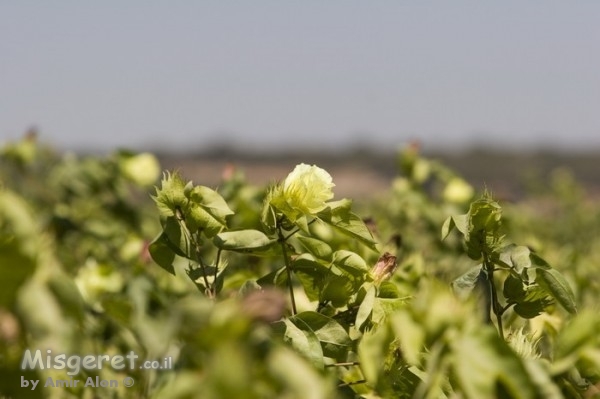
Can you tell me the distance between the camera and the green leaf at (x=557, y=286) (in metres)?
1.37

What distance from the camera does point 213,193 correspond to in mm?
1363

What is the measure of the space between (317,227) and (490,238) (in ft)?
3.49

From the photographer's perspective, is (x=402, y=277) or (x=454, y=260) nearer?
(x=402, y=277)

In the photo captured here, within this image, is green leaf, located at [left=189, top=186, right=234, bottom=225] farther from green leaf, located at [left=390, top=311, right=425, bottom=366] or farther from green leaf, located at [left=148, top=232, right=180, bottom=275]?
green leaf, located at [left=390, top=311, right=425, bottom=366]

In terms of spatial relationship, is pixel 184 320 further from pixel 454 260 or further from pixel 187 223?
pixel 454 260

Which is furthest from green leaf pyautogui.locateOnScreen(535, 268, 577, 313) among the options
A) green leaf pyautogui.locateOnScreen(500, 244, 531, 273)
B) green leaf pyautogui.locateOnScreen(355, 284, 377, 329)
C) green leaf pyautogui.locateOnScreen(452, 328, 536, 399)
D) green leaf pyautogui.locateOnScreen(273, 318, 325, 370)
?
green leaf pyautogui.locateOnScreen(452, 328, 536, 399)

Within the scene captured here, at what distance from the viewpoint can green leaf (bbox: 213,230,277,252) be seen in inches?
54.6

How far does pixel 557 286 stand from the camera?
1.39m

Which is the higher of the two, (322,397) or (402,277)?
(322,397)

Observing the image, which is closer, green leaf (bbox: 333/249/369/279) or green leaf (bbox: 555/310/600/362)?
green leaf (bbox: 555/310/600/362)

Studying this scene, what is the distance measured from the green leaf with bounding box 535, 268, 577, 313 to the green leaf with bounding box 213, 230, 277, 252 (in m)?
0.38

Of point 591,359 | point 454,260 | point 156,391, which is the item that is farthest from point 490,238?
point 454,260

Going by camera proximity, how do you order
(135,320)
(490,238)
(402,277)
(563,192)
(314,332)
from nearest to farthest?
(135,320) < (314,332) < (490,238) < (402,277) < (563,192)

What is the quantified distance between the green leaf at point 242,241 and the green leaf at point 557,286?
376 mm
